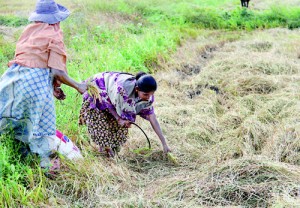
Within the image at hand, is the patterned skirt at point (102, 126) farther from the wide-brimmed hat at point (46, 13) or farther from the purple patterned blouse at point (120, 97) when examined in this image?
the wide-brimmed hat at point (46, 13)

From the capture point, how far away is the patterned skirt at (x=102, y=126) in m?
3.13

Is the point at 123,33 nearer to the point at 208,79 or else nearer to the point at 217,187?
the point at 208,79

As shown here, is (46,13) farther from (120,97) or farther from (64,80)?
(120,97)

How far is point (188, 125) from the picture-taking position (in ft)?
13.1

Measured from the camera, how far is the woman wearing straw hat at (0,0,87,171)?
8.66 ft

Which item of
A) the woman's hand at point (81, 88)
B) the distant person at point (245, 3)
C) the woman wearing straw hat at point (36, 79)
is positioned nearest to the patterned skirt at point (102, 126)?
the woman's hand at point (81, 88)

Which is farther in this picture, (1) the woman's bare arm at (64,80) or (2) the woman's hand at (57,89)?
(2) the woman's hand at (57,89)

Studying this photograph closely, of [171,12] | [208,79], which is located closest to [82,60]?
[208,79]

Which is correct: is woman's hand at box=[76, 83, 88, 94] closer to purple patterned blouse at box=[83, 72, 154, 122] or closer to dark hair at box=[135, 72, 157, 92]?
purple patterned blouse at box=[83, 72, 154, 122]

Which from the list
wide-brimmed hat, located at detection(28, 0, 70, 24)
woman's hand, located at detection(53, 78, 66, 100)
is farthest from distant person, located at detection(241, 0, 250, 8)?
wide-brimmed hat, located at detection(28, 0, 70, 24)

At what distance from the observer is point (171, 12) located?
10078mm

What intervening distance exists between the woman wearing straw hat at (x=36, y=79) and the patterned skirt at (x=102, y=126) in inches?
15.4

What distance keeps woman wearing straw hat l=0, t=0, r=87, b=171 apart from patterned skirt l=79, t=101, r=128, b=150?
390mm

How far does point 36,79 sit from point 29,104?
0.61 feet
